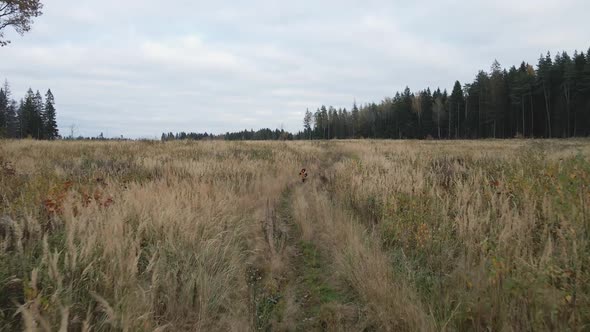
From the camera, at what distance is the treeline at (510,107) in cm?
4841

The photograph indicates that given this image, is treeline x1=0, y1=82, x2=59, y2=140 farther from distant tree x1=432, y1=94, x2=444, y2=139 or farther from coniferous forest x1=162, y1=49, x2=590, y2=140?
distant tree x1=432, y1=94, x2=444, y2=139

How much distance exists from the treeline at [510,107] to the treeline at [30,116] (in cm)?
7444

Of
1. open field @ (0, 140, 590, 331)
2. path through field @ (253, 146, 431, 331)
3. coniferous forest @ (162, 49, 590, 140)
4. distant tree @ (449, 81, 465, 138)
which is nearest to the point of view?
open field @ (0, 140, 590, 331)

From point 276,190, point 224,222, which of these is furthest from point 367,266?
point 276,190

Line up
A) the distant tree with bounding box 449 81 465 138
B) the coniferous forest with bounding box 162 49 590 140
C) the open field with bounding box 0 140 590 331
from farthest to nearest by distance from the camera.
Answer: the distant tree with bounding box 449 81 465 138
the coniferous forest with bounding box 162 49 590 140
the open field with bounding box 0 140 590 331

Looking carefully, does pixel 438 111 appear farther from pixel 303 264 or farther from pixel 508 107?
pixel 303 264

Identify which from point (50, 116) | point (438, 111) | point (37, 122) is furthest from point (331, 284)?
point (50, 116)

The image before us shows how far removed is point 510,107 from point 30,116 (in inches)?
3629

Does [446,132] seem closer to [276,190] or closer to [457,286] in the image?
[276,190]

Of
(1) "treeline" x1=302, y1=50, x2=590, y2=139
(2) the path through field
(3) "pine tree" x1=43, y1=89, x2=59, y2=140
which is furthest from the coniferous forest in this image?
(3) "pine tree" x1=43, y1=89, x2=59, y2=140

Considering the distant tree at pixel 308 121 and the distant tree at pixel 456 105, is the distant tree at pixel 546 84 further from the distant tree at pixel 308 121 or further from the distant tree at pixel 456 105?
the distant tree at pixel 308 121

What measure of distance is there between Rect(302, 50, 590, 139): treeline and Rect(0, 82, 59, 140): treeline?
7444 cm

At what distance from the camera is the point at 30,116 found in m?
67.7

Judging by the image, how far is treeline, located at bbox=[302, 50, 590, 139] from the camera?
4841 centimetres
